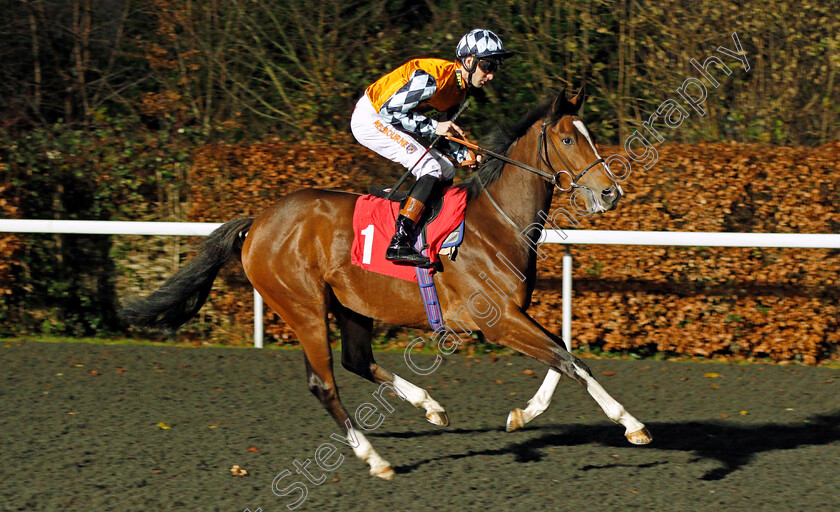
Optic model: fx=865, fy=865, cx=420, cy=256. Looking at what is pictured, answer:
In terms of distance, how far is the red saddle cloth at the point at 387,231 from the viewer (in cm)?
461

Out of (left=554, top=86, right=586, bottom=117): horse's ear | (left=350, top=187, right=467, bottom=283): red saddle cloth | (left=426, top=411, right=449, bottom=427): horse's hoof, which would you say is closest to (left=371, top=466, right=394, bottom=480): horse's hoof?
(left=426, top=411, right=449, bottom=427): horse's hoof

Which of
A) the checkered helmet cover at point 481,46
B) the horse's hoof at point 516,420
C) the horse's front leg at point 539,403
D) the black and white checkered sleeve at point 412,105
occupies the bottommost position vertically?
the horse's hoof at point 516,420

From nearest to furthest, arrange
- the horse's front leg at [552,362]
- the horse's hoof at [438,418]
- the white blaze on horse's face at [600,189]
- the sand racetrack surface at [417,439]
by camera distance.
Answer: the sand racetrack surface at [417,439]
the horse's front leg at [552,362]
the white blaze on horse's face at [600,189]
the horse's hoof at [438,418]

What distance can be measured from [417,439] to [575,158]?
184 cm

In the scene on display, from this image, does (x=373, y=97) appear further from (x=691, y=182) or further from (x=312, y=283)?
(x=691, y=182)

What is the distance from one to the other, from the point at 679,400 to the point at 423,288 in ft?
7.43

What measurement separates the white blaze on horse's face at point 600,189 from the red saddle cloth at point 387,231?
0.71 m

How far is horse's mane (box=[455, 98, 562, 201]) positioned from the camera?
461cm

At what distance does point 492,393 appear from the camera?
6016 mm

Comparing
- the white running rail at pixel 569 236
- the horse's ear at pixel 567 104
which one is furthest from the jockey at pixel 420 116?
the white running rail at pixel 569 236

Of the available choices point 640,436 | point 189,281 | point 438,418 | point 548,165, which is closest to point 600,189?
point 548,165

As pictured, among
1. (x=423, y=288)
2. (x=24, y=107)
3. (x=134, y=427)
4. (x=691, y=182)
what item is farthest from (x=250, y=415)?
(x=24, y=107)

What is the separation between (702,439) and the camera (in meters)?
4.93

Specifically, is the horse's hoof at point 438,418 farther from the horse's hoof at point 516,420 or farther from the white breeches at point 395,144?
the white breeches at point 395,144
